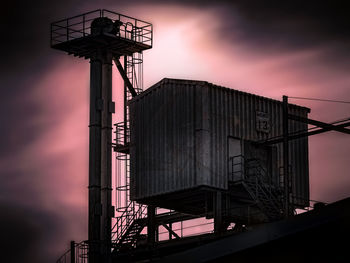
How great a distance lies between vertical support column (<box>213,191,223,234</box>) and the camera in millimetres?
40719

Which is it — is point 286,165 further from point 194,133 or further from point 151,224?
point 151,224

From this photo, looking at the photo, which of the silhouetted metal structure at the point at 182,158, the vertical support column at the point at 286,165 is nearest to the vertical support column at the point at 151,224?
the silhouetted metal structure at the point at 182,158

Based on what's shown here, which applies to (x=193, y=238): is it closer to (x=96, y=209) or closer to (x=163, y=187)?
(x=163, y=187)

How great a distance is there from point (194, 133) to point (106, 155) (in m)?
9.71

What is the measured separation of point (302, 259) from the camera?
17.9 metres

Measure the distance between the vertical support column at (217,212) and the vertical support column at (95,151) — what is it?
30.7 feet

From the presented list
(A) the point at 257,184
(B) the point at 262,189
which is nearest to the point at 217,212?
(A) the point at 257,184

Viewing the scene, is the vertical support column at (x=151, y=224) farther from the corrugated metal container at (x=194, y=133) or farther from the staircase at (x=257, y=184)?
the staircase at (x=257, y=184)

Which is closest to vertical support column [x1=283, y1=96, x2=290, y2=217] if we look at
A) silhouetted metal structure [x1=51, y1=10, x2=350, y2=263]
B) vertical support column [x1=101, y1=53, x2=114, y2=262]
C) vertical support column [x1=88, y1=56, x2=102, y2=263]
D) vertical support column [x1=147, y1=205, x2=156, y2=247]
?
silhouetted metal structure [x1=51, y1=10, x2=350, y2=263]

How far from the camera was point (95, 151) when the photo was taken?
49.7 m

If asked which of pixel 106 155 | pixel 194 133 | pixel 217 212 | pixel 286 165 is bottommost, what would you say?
pixel 217 212

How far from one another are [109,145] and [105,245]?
5484 mm

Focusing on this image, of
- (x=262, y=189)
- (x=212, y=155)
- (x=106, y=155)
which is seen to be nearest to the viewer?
(x=212, y=155)

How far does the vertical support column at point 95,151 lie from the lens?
48500mm
